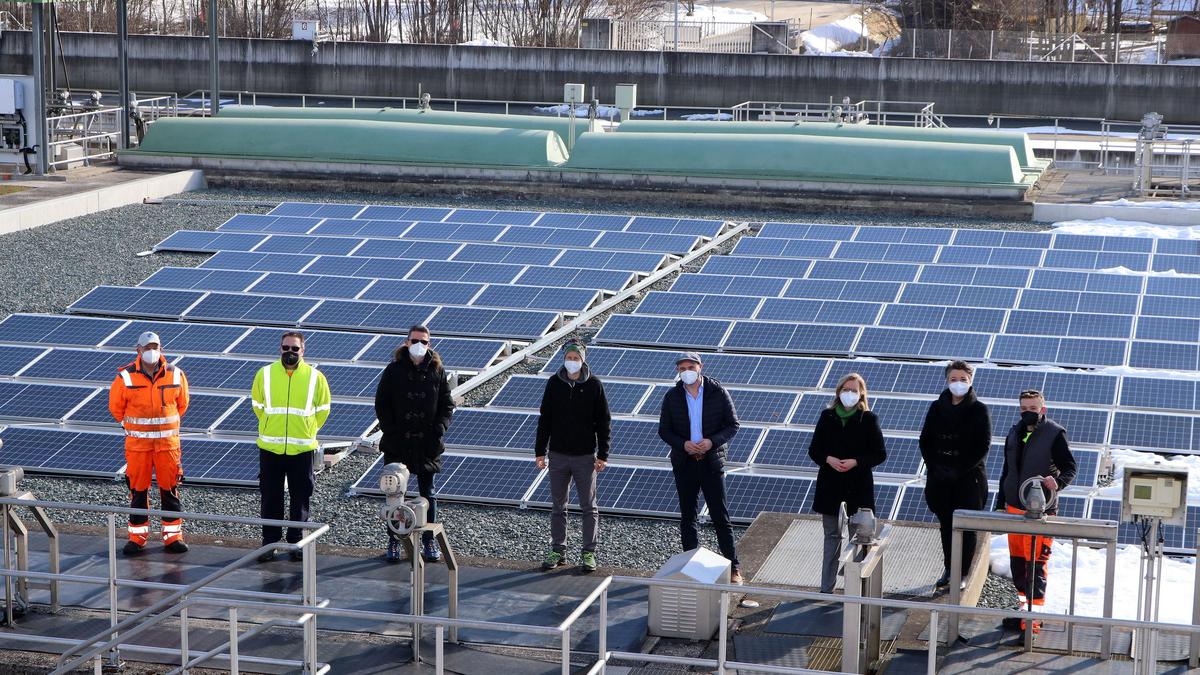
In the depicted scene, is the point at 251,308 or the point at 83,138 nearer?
the point at 251,308

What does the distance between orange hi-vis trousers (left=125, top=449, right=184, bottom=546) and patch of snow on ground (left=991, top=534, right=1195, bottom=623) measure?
6.57m

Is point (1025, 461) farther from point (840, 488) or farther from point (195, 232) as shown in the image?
point (195, 232)

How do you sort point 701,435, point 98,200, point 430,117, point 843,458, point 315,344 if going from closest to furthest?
point 843,458 → point 701,435 → point 315,344 → point 98,200 → point 430,117

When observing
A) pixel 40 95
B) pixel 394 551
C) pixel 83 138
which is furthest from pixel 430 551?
pixel 83 138

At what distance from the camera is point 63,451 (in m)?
15.0

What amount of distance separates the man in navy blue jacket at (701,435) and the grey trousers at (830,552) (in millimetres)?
690

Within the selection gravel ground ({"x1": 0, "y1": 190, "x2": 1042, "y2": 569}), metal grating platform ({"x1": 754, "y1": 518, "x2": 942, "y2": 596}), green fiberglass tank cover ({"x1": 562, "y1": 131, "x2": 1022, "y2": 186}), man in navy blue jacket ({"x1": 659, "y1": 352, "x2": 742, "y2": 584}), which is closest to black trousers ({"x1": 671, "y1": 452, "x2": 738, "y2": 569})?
man in navy blue jacket ({"x1": 659, "y1": 352, "x2": 742, "y2": 584})

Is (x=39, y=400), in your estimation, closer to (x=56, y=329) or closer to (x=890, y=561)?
(x=56, y=329)

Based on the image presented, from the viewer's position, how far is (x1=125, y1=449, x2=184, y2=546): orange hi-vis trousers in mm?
12352

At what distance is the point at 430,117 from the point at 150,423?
2421 cm

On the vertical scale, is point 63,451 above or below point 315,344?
below

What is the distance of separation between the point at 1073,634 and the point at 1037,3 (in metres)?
52.0

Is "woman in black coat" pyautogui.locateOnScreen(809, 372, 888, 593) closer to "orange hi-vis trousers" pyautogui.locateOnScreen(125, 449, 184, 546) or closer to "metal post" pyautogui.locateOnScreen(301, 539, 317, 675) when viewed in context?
"metal post" pyautogui.locateOnScreen(301, 539, 317, 675)

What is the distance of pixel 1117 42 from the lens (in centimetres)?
4934
